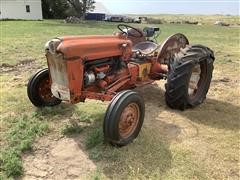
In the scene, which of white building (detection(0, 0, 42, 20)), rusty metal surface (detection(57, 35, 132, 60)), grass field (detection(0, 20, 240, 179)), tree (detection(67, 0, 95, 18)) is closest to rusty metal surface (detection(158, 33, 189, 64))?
grass field (detection(0, 20, 240, 179))

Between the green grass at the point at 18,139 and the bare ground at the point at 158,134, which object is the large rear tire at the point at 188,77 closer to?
the bare ground at the point at 158,134

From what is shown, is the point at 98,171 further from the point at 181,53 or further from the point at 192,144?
the point at 181,53

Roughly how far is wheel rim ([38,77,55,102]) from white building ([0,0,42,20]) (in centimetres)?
3938

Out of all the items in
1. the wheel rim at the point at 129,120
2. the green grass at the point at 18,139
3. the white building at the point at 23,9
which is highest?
the wheel rim at the point at 129,120

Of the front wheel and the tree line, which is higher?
the front wheel

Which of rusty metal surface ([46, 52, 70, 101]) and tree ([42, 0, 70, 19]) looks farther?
tree ([42, 0, 70, 19])

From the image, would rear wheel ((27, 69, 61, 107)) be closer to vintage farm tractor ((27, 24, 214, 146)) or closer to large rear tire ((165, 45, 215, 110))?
vintage farm tractor ((27, 24, 214, 146))

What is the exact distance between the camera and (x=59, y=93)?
485cm

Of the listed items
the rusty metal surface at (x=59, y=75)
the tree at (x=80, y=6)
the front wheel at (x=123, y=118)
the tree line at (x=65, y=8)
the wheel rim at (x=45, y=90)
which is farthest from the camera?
the tree at (x=80, y=6)

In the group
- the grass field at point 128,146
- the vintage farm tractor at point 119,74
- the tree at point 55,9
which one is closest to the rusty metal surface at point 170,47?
the vintage farm tractor at point 119,74

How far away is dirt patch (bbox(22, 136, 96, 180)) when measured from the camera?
404 centimetres

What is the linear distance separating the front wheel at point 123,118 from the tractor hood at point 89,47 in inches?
27.5

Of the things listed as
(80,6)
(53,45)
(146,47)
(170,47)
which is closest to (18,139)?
(53,45)

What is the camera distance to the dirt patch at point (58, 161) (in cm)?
404
